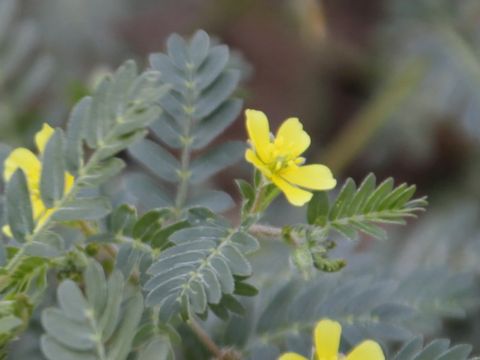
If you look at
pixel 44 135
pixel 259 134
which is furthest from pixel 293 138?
pixel 44 135

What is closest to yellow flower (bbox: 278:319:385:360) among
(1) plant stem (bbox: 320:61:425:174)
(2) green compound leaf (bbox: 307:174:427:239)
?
(2) green compound leaf (bbox: 307:174:427:239)

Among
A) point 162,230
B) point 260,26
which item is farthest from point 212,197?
point 260,26

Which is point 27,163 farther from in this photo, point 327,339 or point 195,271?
point 327,339

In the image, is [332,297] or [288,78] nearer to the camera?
[332,297]

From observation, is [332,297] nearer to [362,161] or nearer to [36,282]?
[36,282]

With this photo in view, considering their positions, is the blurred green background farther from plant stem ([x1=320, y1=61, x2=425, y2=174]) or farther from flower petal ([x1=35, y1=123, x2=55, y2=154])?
flower petal ([x1=35, y1=123, x2=55, y2=154])

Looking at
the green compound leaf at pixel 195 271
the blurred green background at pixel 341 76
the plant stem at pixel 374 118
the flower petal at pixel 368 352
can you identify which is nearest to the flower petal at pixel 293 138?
the green compound leaf at pixel 195 271
